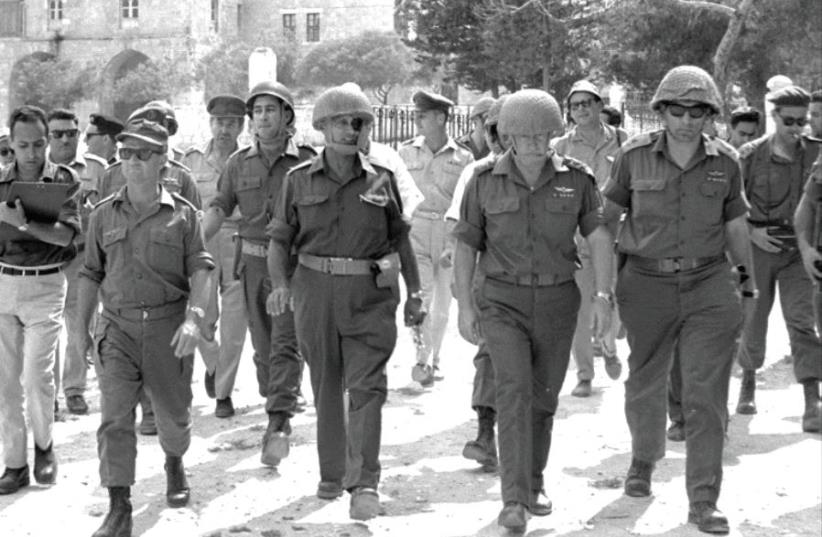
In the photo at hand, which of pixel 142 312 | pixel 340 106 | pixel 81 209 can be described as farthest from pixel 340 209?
pixel 81 209

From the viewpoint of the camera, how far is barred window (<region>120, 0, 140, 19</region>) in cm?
6988

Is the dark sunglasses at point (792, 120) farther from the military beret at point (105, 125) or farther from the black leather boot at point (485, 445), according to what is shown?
the military beret at point (105, 125)

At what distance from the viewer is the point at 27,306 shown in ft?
24.1

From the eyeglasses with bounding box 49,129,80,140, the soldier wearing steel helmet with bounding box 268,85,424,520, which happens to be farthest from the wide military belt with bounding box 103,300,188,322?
the eyeglasses with bounding box 49,129,80,140

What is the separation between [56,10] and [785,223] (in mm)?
67071

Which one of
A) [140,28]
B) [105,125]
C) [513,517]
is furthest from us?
[140,28]

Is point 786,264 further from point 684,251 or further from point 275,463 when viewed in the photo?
point 275,463

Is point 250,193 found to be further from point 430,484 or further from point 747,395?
point 747,395

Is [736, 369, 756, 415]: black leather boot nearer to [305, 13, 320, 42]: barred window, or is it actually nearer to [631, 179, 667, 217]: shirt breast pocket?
[631, 179, 667, 217]: shirt breast pocket

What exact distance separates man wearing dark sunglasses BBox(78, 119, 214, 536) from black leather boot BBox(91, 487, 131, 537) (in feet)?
0.23

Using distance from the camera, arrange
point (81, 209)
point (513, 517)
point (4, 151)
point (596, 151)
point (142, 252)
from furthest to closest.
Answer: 1. point (4, 151)
2. point (596, 151)
3. point (81, 209)
4. point (142, 252)
5. point (513, 517)

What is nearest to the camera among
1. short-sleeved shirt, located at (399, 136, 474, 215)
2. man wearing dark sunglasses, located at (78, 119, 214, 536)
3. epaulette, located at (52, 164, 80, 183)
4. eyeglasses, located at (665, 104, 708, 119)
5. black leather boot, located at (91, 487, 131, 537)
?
black leather boot, located at (91, 487, 131, 537)

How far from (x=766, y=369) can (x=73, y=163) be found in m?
5.88

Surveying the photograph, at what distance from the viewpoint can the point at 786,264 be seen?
368 inches
